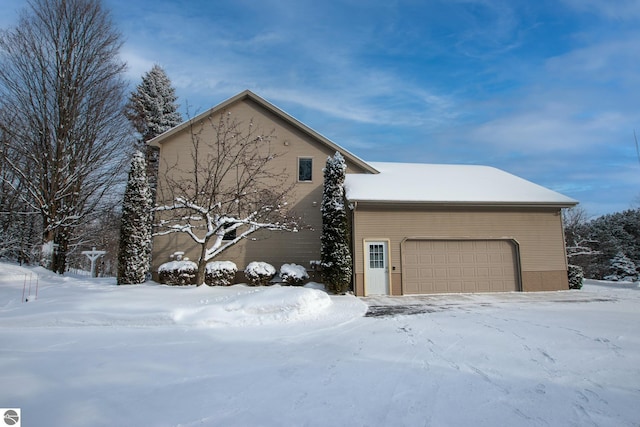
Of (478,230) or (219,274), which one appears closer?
(219,274)

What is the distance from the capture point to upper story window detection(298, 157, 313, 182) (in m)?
14.7

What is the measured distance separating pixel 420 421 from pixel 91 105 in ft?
59.7

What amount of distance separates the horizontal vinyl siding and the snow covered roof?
17.9 inches

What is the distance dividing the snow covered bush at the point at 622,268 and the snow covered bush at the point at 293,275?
2301 cm

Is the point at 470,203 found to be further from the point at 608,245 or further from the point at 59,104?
the point at 608,245

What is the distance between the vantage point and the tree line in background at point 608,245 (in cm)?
2425

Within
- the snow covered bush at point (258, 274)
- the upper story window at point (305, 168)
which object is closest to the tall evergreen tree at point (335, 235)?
the upper story window at point (305, 168)

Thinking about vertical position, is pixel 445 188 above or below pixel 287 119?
below

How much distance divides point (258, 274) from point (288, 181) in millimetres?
4196

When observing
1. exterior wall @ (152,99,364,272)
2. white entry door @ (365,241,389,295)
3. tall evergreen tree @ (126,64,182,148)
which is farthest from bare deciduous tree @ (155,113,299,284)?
tall evergreen tree @ (126,64,182,148)

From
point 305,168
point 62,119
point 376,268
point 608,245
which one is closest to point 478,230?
→ point 376,268

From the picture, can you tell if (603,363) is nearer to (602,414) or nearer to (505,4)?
(602,414)

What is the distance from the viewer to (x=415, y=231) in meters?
12.6

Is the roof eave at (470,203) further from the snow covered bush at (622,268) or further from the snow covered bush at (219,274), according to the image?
the snow covered bush at (622,268)
